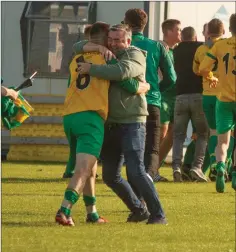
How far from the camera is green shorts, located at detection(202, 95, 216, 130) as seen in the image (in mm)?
15117

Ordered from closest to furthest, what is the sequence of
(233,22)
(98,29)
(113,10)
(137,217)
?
1. (98,29)
2. (137,217)
3. (233,22)
4. (113,10)

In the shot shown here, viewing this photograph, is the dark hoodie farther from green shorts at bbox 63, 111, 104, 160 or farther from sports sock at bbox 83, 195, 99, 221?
green shorts at bbox 63, 111, 104, 160

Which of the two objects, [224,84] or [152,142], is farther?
[224,84]

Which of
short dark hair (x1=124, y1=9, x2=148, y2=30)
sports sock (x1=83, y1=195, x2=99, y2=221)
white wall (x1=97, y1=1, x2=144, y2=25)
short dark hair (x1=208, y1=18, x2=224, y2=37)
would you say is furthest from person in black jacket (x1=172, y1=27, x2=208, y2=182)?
sports sock (x1=83, y1=195, x2=99, y2=221)

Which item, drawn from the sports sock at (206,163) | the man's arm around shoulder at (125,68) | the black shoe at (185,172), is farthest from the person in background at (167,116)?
the man's arm around shoulder at (125,68)

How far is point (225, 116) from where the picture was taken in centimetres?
1360

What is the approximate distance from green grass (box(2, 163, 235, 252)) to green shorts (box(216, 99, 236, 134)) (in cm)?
69

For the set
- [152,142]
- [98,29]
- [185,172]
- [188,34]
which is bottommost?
[185,172]

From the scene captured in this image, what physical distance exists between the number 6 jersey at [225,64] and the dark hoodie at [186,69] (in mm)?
2170

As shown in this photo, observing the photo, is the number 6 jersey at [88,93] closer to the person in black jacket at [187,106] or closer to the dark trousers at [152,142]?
the dark trousers at [152,142]

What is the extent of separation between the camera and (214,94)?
1511 centimetres

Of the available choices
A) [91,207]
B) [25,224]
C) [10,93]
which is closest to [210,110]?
[91,207]

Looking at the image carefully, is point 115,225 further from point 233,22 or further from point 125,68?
point 233,22

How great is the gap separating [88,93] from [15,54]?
10.7 meters
